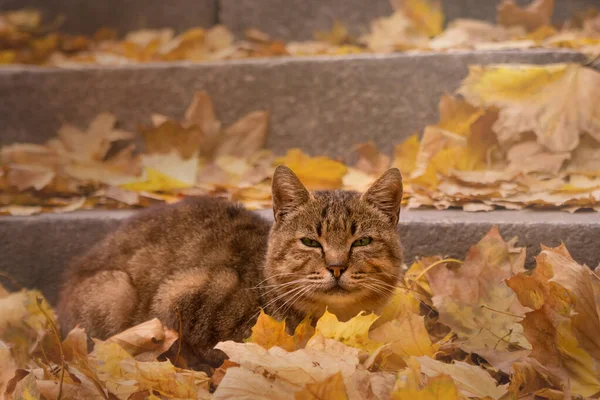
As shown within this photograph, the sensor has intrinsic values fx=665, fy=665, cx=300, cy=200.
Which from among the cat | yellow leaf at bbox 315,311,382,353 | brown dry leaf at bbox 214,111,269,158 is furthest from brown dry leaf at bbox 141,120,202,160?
yellow leaf at bbox 315,311,382,353

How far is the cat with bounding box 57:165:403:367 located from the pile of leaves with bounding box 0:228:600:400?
101 mm

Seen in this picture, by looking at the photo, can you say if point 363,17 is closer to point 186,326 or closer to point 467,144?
point 467,144

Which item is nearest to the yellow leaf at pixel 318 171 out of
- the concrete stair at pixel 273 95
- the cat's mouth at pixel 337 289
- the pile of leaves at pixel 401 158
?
the pile of leaves at pixel 401 158

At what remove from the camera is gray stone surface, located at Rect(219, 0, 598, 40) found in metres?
3.90

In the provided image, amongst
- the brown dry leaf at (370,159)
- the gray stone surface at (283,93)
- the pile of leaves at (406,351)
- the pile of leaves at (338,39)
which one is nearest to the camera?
the pile of leaves at (406,351)

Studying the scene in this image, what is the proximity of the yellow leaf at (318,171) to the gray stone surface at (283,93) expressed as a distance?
0.33 m

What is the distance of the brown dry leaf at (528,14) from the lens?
3.60m

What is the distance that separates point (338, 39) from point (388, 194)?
6.76ft

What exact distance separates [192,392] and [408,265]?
1036 millimetres

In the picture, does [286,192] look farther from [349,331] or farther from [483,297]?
[483,297]

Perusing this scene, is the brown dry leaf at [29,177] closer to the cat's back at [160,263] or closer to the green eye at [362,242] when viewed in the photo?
the cat's back at [160,263]

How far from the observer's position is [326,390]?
144cm

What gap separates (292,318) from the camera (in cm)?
207

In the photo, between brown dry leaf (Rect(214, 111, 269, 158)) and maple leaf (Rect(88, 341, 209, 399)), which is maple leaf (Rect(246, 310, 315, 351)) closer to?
maple leaf (Rect(88, 341, 209, 399))
